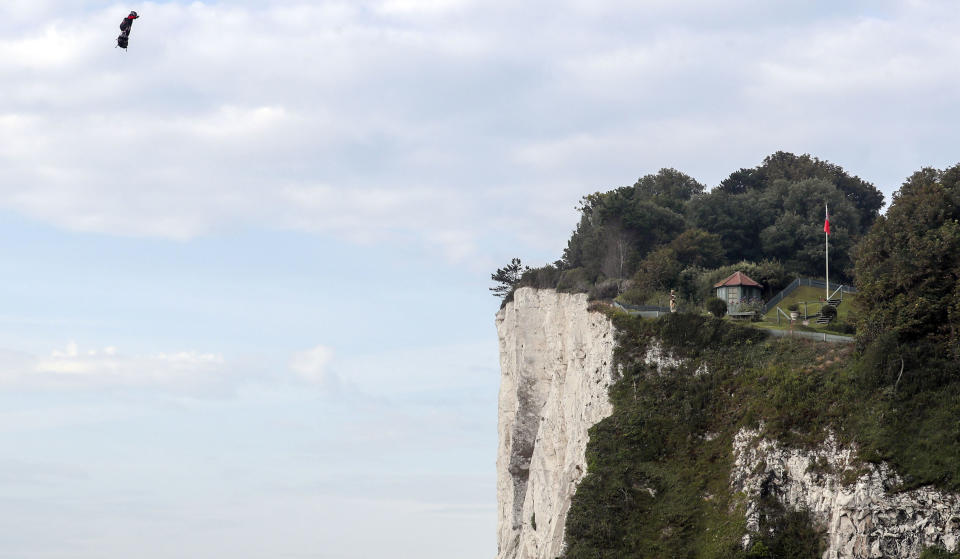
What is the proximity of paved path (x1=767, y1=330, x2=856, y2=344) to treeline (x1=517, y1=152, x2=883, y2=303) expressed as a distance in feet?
58.9

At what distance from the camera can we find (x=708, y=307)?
58875 mm

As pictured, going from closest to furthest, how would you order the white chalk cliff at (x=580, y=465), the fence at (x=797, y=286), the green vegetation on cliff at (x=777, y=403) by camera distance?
1. the white chalk cliff at (x=580, y=465)
2. the green vegetation on cliff at (x=777, y=403)
3. the fence at (x=797, y=286)

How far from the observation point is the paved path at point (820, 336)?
161 feet

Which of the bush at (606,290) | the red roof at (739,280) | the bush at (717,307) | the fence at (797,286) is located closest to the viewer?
the bush at (717,307)

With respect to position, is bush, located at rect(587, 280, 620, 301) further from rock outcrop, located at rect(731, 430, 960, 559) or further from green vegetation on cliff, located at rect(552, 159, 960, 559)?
rock outcrop, located at rect(731, 430, 960, 559)

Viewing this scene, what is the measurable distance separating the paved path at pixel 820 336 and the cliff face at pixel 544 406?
960 cm

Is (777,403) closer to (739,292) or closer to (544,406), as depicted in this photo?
(739,292)

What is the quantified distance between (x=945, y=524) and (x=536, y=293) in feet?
133

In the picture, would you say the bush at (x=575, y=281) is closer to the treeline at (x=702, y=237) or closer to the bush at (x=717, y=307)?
the treeline at (x=702, y=237)

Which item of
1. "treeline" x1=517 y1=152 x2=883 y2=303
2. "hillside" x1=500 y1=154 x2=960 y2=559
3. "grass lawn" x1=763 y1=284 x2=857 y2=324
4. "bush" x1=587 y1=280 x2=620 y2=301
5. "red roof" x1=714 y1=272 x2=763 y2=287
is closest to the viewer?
"hillside" x1=500 y1=154 x2=960 y2=559

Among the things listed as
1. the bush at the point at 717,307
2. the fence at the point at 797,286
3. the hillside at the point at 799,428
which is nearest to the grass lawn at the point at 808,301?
the fence at the point at 797,286

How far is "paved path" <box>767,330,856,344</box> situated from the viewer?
49.1 metres

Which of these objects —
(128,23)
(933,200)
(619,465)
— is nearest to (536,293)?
(619,465)

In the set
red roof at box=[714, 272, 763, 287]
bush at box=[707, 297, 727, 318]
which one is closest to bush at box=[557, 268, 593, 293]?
red roof at box=[714, 272, 763, 287]
